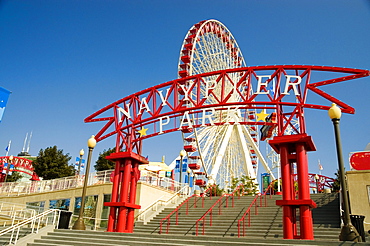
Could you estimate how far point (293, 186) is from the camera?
1354 centimetres

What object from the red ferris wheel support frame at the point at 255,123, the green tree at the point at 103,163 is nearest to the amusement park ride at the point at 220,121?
the red ferris wheel support frame at the point at 255,123

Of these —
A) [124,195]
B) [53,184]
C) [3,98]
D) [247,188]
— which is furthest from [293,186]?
[53,184]

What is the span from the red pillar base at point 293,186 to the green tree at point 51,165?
Result: 104ft

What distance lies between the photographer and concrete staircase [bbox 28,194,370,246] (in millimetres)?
11812

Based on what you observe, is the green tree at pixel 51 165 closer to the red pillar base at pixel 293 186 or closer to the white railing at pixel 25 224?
the white railing at pixel 25 224

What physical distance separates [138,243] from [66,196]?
14.4 meters

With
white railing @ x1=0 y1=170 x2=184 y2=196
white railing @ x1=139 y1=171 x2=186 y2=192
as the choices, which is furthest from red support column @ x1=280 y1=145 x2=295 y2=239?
white railing @ x1=0 y1=170 x2=184 y2=196

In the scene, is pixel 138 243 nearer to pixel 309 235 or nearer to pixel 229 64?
pixel 309 235

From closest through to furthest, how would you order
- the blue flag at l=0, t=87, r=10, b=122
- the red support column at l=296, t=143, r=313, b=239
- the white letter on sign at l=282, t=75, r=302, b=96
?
the red support column at l=296, t=143, r=313, b=239, the white letter on sign at l=282, t=75, r=302, b=96, the blue flag at l=0, t=87, r=10, b=122

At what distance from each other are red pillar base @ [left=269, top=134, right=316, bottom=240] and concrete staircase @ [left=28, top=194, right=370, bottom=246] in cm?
99

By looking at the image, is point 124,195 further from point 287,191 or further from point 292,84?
point 292,84

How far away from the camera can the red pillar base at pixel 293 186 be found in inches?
499

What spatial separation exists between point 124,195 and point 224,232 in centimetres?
489

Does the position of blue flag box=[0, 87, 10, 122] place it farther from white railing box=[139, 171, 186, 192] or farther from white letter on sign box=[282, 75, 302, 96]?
white letter on sign box=[282, 75, 302, 96]
